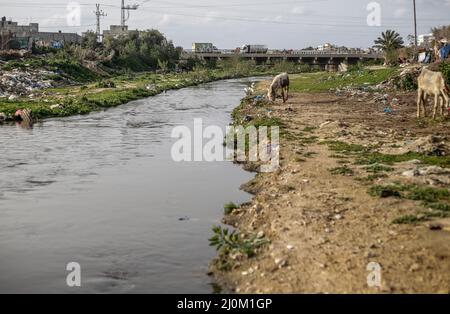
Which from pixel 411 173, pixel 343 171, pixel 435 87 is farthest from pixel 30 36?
pixel 411 173

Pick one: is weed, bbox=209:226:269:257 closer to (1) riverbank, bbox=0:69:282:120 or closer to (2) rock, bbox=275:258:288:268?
(2) rock, bbox=275:258:288:268

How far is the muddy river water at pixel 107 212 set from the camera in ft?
28.4

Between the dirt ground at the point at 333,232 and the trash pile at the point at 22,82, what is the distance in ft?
87.5

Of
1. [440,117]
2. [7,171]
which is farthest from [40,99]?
[440,117]

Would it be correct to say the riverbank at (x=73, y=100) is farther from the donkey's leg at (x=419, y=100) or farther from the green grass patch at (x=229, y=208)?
the green grass patch at (x=229, y=208)

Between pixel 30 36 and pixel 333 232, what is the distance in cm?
8793

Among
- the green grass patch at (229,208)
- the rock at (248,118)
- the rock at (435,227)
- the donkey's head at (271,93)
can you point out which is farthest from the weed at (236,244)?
the donkey's head at (271,93)

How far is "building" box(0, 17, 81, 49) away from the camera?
7181 cm

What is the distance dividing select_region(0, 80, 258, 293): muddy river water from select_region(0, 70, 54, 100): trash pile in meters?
17.3

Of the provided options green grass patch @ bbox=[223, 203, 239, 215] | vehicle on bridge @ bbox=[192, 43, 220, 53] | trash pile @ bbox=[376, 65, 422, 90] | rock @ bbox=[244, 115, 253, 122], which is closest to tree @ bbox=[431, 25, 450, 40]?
trash pile @ bbox=[376, 65, 422, 90]

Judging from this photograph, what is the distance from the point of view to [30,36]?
291 feet

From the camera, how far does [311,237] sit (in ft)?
29.6
